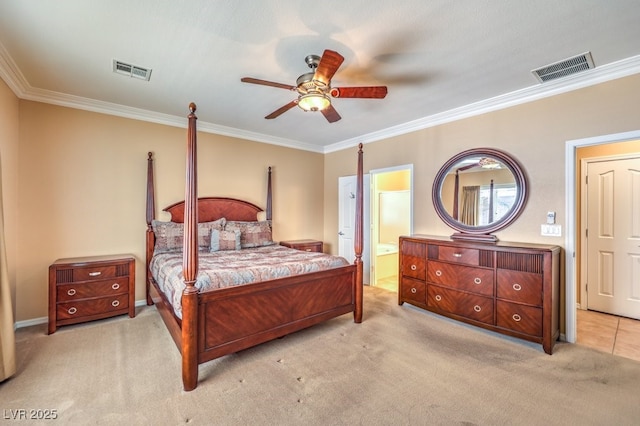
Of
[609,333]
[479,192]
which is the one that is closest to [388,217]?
[479,192]

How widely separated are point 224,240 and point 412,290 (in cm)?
278

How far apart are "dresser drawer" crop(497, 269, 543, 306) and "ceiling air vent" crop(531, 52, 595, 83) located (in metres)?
2.01

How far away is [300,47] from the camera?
7.80 ft

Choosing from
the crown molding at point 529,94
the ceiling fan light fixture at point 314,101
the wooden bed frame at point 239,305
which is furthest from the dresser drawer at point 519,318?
the ceiling fan light fixture at point 314,101

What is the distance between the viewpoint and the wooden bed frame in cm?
218

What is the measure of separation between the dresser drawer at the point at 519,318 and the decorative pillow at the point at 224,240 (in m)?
3.45

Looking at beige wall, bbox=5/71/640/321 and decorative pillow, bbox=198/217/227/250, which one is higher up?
beige wall, bbox=5/71/640/321

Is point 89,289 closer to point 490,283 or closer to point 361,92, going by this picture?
point 361,92

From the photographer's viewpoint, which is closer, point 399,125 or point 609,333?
point 609,333

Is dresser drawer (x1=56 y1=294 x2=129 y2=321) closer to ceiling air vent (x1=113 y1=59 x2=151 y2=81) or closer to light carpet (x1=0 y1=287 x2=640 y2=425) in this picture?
light carpet (x1=0 y1=287 x2=640 y2=425)


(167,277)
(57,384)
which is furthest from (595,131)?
(57,384)

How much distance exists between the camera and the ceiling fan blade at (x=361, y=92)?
2.37 m

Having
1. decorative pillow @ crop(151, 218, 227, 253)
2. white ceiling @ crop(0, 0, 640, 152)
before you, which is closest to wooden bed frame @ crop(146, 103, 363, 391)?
decorative pillow @ crop(151, 218, 227, 253)

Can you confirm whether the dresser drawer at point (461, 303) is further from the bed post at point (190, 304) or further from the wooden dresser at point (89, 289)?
the wooden dresser at point (89, 289)
